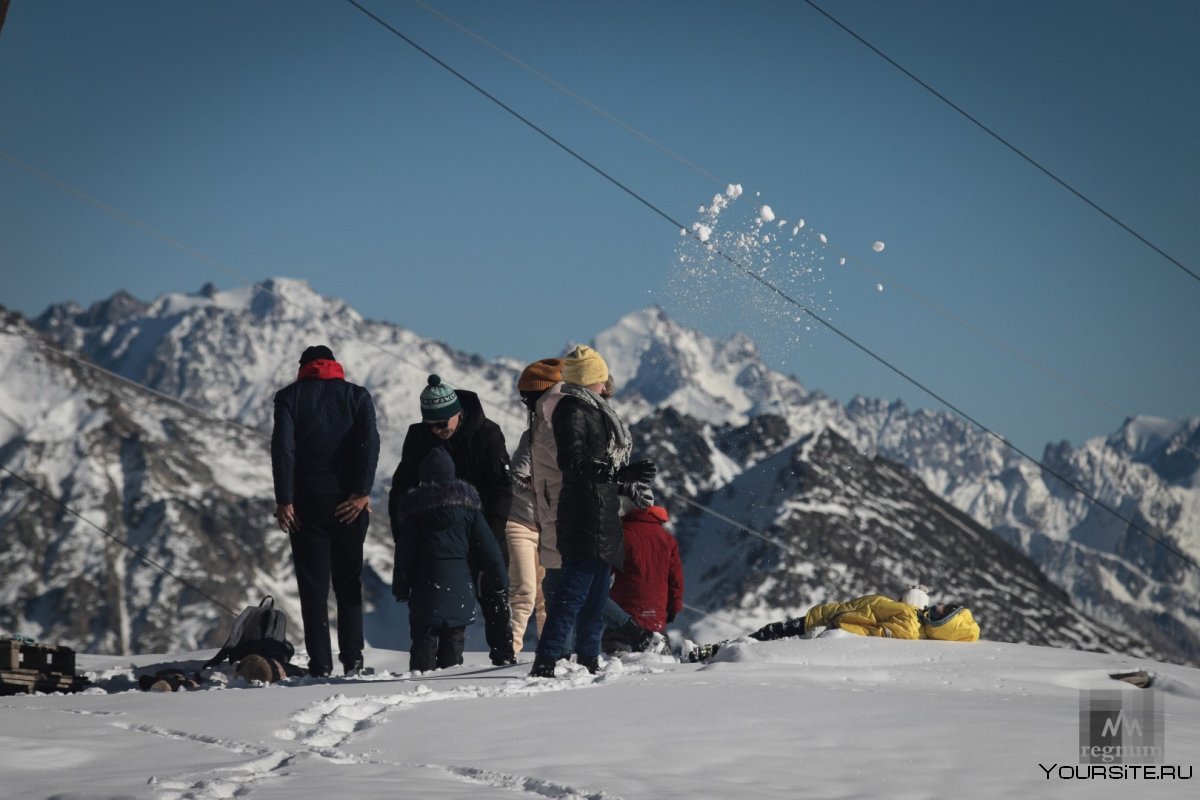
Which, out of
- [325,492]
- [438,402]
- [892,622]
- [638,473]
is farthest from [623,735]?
[892,622]

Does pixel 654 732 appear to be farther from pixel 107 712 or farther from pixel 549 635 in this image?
pixel 107 712

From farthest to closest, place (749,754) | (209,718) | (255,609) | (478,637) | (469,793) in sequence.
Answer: (478,637) < (255,609) < (209,718) < (749,754) < (469,793)

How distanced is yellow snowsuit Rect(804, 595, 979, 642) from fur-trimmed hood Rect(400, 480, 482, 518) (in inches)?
106

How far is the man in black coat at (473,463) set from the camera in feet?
33.7

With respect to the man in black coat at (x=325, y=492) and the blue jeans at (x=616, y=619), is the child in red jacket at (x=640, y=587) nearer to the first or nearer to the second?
the blue jeans at (x=616, y=619)

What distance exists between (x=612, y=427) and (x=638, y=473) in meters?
0.32

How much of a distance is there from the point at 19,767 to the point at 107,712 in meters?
2.02

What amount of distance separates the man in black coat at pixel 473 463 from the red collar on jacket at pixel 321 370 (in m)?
0.64

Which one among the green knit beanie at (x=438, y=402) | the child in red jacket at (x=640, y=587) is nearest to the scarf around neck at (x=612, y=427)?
the green knit beanie at (x=438, y=402)

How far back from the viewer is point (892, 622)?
34.5 ft

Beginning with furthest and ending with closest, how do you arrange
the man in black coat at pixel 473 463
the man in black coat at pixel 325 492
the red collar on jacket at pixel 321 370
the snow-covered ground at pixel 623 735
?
1. the man in black coat at pixel 473 463
2. the red collar on jacket at pixel 321 370
3. the man in black coat at pixel 325 492
4. the snow-covered ground at pixel 623 735

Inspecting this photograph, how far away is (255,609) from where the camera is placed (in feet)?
36.6

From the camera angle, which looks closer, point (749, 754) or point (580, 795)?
point (580, 795)

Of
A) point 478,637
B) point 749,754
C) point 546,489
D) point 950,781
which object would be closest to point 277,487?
point 546,489
